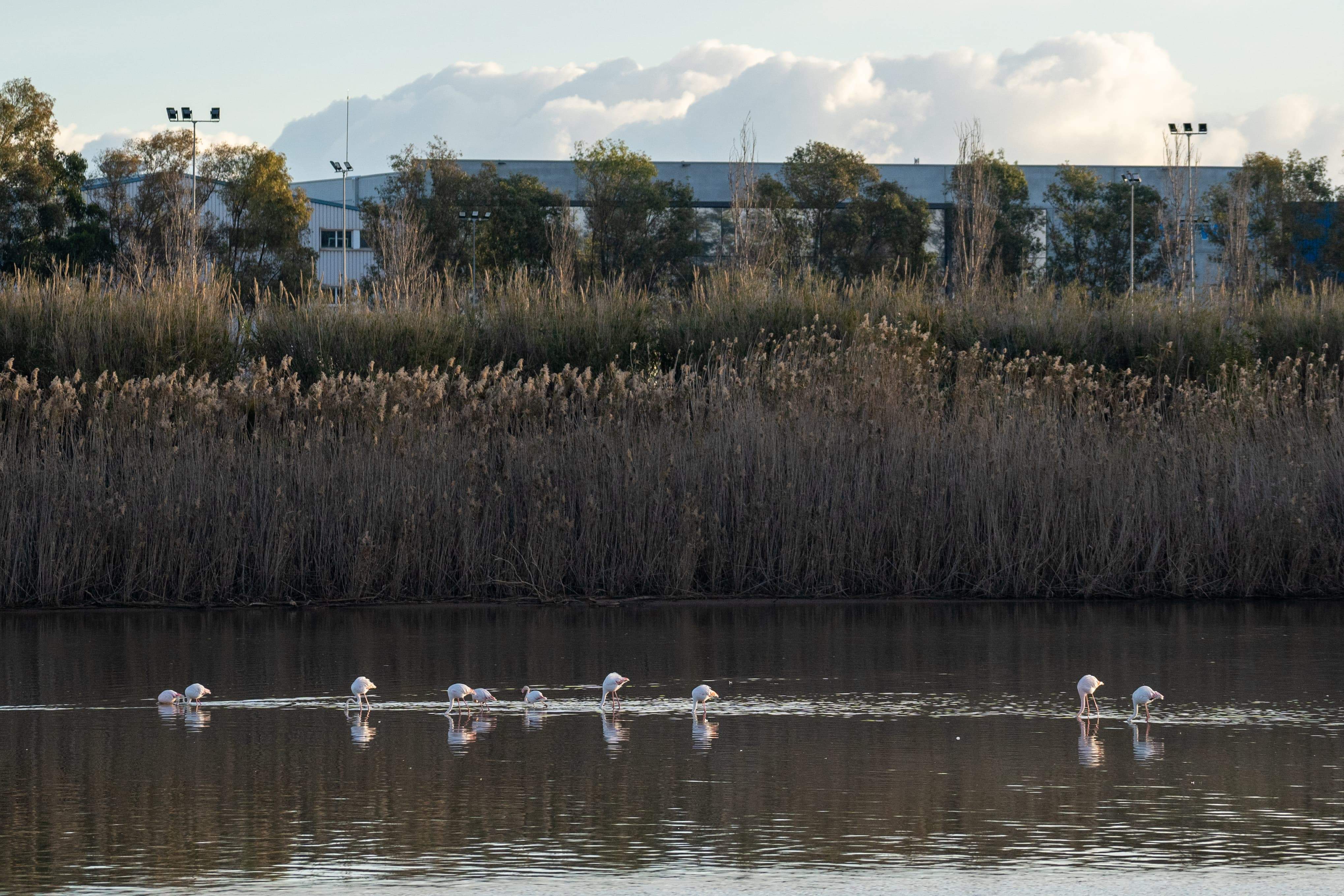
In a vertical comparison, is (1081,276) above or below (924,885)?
above

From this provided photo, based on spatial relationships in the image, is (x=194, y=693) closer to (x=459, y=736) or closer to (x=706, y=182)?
(x=459, y=736)

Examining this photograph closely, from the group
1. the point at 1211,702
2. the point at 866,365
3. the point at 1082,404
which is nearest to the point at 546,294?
the point at 866,365

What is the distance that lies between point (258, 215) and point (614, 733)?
60162 mm

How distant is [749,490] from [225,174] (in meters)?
58.2

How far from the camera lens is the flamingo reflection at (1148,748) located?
19.4ft

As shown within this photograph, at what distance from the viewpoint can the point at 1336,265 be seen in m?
62.0

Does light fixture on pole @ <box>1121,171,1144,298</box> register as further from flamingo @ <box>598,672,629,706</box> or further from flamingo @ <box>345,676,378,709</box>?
flamingo @ <box>345,676,378,709</box>

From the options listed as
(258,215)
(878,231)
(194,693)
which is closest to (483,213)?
(258,215)

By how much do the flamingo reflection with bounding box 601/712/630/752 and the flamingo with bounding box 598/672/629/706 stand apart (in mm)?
156

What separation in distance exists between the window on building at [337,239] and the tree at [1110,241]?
39.1m

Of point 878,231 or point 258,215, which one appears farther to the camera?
point 878,231

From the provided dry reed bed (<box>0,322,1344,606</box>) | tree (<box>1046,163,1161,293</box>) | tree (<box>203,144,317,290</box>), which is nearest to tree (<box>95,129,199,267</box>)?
tree (<box>203,144,317,290</box>)

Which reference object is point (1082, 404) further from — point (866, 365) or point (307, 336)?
point (307, 336)

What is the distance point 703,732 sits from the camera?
254 inches
